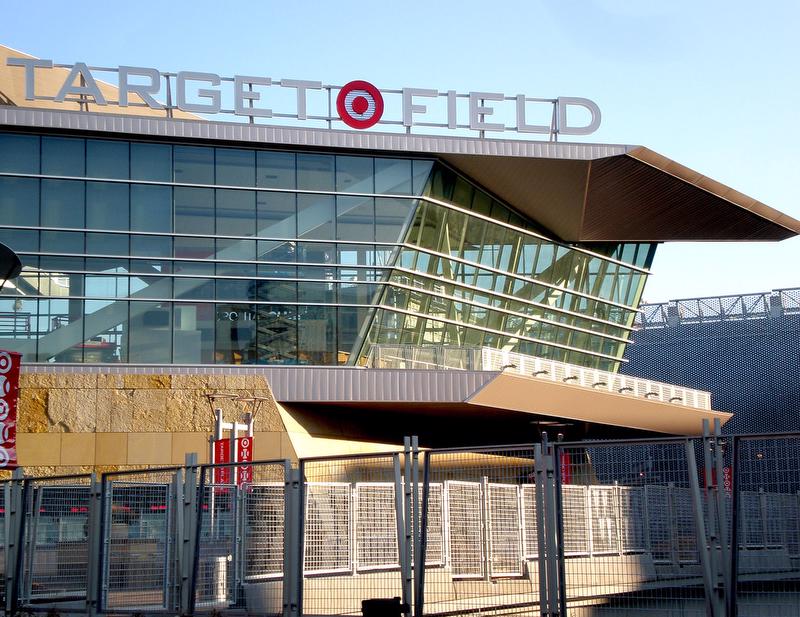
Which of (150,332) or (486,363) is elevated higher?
(150,332)

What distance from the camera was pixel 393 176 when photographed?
3503 cm

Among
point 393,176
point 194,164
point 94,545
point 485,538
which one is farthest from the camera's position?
point 393,176

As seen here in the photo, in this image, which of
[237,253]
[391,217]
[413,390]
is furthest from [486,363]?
Answer: [237,253]

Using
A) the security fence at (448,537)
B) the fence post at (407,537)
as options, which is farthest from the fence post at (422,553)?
the fence post at (407,537)

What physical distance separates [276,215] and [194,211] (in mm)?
2440

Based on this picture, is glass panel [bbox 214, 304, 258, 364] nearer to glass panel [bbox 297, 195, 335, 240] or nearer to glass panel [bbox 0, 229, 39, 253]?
glass panel [bbox 297, 195, 335, 240]

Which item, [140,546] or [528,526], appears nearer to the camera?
[528,526]

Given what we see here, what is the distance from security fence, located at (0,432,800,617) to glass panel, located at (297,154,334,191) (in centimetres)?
1803

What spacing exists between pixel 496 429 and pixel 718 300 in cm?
4830

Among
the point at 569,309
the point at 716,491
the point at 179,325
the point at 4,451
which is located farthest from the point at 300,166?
the point at 716,491

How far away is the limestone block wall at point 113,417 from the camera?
3106cm

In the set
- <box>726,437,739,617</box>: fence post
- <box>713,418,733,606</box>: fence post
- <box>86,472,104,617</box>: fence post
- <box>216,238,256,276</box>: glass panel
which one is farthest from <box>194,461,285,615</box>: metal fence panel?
<box>216,238,256,276</box>: glass panel

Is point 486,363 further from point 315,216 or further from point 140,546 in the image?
point 140,546

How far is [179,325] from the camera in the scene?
32875 millimetres
